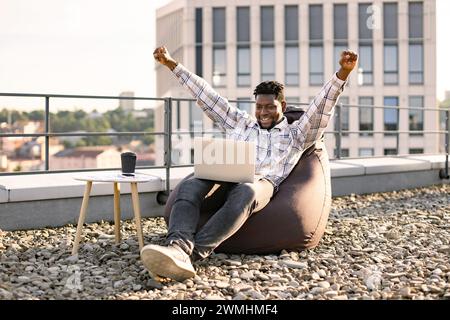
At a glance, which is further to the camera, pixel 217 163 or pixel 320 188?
pixel 320 188

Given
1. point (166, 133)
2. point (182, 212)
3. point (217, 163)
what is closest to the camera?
point (182, 212)

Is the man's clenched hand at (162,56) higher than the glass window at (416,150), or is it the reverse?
the man's clenched hand at (162,56)

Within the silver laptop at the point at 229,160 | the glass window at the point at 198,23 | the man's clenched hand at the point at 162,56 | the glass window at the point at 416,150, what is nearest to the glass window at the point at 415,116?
the glass window at the point at 416,150

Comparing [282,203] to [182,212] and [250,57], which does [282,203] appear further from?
[250,57]

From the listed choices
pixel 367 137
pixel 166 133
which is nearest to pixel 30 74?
pixel 367 137

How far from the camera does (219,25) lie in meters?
42.1

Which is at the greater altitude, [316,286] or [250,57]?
[250,57]

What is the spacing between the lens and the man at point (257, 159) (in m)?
3.70

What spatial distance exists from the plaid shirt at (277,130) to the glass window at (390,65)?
125 feet

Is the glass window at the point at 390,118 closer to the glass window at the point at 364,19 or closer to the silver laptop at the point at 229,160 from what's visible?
the glass window at the point at 364,19

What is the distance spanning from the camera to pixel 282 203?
4512mm

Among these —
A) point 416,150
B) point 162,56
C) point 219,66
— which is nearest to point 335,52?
point 219,66

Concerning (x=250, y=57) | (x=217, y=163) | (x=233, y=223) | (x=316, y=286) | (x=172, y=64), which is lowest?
(x=316, y=286)

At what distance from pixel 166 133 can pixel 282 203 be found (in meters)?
2.25
